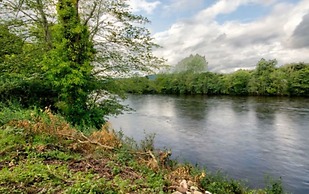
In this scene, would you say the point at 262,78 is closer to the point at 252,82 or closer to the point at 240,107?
the point at 252,82

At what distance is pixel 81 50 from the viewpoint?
12.1m

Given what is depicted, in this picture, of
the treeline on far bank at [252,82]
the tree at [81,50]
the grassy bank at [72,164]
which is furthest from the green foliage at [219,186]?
the treeline on far bank at [252,82]

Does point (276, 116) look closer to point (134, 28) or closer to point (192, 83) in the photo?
point (134, 28)

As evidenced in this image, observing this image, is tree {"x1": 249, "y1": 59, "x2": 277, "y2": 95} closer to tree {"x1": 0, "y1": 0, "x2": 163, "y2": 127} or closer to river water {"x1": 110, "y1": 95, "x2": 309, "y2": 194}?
river water {"x1": 110, "y1": 95, "x2": 309, "y2": 194}

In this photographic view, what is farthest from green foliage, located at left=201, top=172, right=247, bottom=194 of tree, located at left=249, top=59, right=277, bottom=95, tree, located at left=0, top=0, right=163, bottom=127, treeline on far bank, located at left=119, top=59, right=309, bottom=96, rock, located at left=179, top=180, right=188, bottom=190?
tree, located at left=249, top=59, right=277, bottom=95

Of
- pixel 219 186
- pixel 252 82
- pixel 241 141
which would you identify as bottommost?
pixel 241 141

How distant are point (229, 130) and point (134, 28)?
1343 cm

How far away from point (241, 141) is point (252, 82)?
44.1m

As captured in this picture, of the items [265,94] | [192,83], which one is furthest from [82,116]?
[192,83]

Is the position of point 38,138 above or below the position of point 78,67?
below

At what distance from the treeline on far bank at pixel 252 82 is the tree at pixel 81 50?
33.3m

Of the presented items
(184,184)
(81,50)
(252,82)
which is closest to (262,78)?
(252,82)

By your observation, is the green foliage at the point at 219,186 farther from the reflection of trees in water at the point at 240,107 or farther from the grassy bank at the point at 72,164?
the reflection of trees in water at the point at 240,107

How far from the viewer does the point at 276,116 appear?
94.0ft
